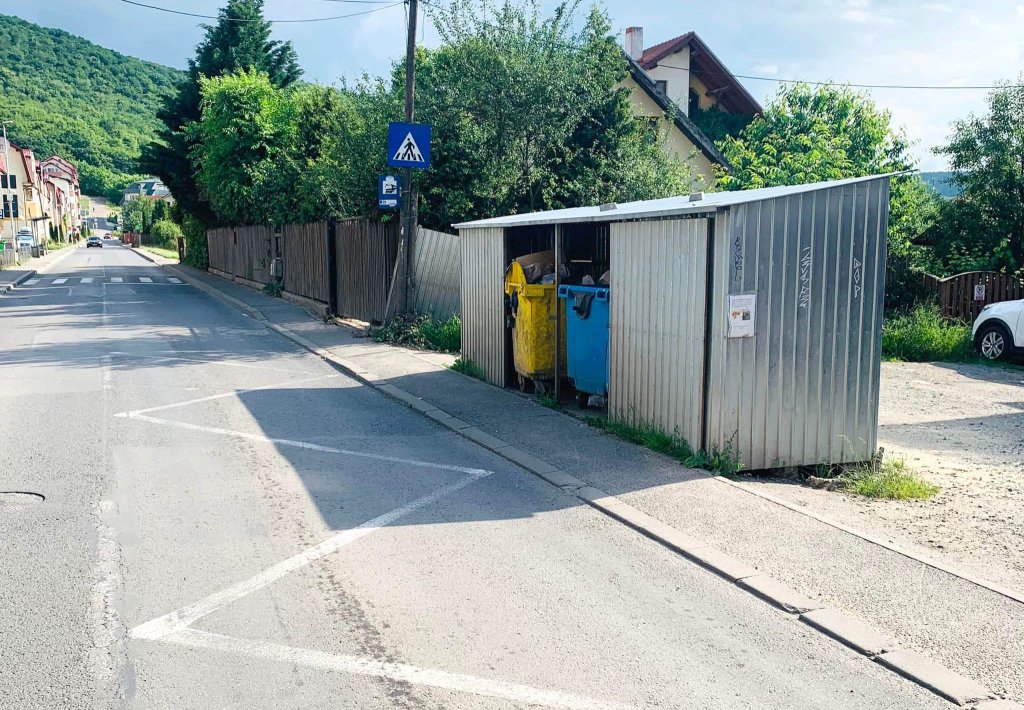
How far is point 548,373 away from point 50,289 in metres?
26.4

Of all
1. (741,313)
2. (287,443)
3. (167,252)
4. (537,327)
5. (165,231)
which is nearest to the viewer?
(741,313)

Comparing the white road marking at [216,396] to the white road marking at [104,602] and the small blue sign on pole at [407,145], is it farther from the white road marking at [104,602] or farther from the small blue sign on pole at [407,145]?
the small blue sign on pole at [407,145]

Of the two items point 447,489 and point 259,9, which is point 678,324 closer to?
point 447,489

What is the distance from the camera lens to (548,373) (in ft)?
34.5

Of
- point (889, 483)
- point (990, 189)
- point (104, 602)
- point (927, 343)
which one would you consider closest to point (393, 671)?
point (104, 602)

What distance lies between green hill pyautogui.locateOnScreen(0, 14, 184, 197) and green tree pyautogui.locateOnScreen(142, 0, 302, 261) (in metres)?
128

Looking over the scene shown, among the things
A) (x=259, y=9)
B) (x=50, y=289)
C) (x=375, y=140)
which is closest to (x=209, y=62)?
(x=259, y=9)

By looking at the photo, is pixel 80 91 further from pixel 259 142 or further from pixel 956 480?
pixel 956 480

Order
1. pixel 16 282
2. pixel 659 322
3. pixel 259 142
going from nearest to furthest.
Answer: pixel 659 322 < pixel 259 142 < pixel 16 282

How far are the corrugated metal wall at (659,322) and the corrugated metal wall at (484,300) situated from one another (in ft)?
8.73

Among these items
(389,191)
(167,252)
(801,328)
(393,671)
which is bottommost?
(393,671)

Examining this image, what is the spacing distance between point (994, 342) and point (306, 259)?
1572 centimetres

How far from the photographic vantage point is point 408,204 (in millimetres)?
15797

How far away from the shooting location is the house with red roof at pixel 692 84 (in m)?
31.6
